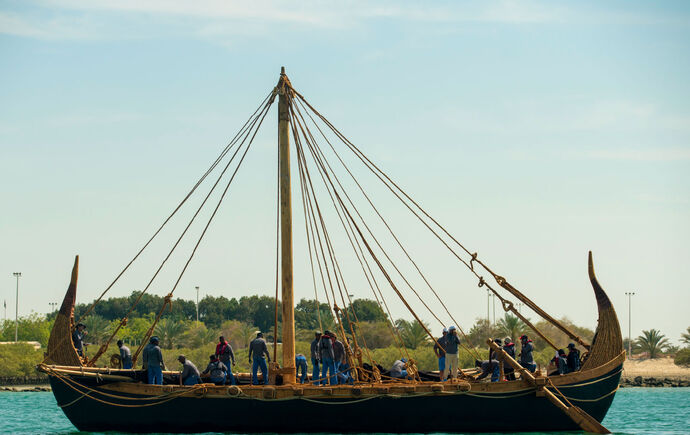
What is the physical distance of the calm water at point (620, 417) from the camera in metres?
32.1

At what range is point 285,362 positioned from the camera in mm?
27375

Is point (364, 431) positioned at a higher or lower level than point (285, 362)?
lower

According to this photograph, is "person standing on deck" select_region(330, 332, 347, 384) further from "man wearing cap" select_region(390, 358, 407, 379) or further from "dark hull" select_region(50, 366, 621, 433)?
"dark hull" select_region(50, 366, 621, 433)

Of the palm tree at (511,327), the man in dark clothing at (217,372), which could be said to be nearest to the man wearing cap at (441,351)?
the man in dark clothing at (217,372)

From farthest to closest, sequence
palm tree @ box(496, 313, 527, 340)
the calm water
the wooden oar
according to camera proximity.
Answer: palm tree @ box(496, 313, 527, 340) → the calm water → the wooden oar

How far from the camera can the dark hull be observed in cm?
2592

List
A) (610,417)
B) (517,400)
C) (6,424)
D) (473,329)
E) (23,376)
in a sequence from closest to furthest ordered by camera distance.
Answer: (517,400) < (6,424) < (610,417) < (23,376) < (473,329)

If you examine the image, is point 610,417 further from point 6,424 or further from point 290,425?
point 6,424

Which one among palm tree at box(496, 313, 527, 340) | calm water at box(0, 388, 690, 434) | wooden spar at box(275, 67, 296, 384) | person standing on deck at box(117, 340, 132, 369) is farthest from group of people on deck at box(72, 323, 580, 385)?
palm tree at box(496, 313, 527, 340)

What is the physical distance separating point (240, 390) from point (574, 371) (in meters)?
10.1

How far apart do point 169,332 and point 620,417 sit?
4612cm

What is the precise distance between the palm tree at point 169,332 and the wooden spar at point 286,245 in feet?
164

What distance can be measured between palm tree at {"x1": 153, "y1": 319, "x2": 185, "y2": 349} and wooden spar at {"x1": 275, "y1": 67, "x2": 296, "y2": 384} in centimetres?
4993

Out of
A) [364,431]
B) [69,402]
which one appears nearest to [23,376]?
[69,402]
